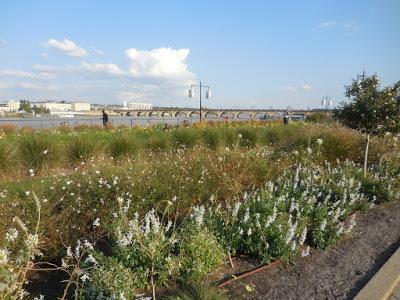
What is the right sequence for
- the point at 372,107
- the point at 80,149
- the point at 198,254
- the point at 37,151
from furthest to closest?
the point at 80,149 < the point at 37,151 < the point at 372,107 < the point at 198,254

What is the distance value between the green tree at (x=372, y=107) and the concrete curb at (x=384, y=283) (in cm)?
435

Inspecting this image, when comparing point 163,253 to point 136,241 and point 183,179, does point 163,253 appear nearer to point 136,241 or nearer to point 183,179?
point 136,241

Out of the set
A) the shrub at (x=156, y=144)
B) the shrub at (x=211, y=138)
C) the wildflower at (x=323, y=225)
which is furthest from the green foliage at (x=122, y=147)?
the wildflower at (x=323, y=225)

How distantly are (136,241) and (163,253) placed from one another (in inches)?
11.1

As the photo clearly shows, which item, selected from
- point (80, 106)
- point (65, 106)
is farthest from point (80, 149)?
point (65, 106)

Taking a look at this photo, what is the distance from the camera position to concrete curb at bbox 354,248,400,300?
3.71 meters

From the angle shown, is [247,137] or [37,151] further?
[247,137]

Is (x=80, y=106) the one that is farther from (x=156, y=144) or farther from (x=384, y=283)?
(x=384, y=283)

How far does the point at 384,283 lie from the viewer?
157 inches

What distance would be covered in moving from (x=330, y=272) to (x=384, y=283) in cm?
53

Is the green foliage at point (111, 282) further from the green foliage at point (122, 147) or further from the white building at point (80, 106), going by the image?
the white building at point (80, 106)

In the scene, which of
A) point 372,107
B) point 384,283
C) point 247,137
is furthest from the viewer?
point 247,137

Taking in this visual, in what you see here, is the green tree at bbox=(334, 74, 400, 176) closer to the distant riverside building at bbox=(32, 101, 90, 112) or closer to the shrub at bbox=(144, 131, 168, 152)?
the shrub at bbox=(144, 131, 168, 152)

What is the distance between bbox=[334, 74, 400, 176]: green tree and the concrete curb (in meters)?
4.35
